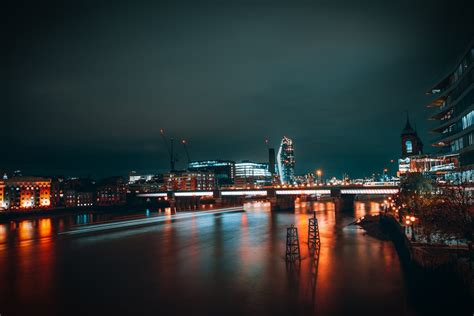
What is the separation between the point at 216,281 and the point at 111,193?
5859 inches

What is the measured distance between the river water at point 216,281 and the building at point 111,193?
374ft

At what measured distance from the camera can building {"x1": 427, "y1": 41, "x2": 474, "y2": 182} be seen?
153ft

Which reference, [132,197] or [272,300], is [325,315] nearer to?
[272,300]

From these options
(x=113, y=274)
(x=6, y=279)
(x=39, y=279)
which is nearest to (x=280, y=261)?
(x=113, y=274)

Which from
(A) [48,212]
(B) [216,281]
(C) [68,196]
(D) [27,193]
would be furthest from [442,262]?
(C) [68,196]

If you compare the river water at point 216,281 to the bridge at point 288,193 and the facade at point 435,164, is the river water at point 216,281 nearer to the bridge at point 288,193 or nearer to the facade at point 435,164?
the facade at point 435,164

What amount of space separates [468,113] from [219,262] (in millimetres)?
40589

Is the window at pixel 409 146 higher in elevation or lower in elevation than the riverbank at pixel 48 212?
higher

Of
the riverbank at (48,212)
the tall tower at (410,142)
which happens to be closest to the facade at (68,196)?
the riverbank at (48,212)

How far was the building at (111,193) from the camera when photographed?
160 metres

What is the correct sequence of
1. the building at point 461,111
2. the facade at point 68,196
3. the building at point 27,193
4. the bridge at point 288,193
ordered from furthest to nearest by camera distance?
the facade at point 68,196 → the building at point 27,193 → the bridge at point 288,193 → the building at point 461,111

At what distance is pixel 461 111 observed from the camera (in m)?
51.0

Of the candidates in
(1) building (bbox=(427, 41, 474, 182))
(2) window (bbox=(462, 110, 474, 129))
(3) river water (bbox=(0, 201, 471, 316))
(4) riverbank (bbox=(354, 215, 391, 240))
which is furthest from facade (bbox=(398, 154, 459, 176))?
(3) river water (bbox=(0, 201, 471, 316))

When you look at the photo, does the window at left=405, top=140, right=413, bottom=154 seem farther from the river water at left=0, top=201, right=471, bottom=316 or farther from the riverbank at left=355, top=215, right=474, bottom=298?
the riverbank at left=355, top=215, right=474, bottom=298
